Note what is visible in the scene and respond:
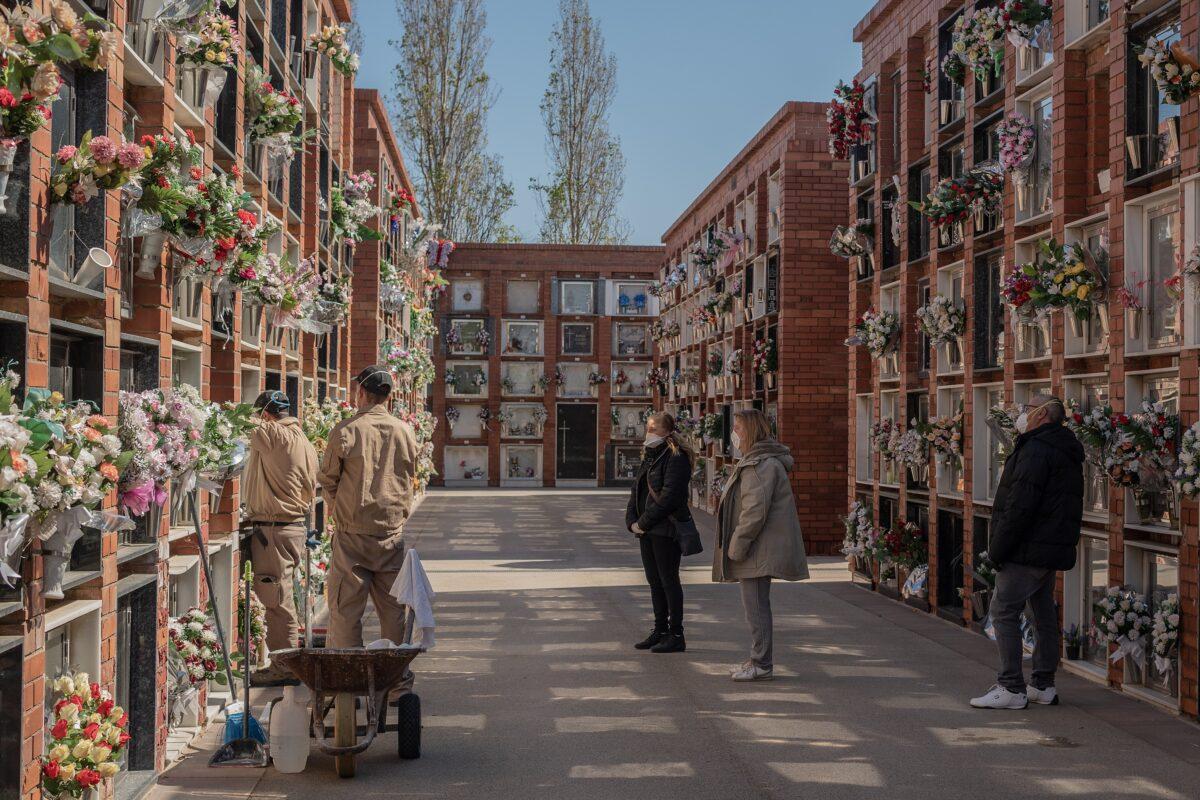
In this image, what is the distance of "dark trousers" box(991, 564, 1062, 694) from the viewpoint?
743cm

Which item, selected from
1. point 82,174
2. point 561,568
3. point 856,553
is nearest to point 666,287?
point 561,568

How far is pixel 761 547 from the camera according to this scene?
8141mm

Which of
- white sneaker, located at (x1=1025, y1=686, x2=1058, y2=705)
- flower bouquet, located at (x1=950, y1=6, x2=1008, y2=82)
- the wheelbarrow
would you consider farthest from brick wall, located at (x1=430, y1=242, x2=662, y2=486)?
the wheelbarrow

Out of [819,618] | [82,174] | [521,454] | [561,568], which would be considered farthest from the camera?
[521,454]

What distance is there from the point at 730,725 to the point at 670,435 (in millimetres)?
2861

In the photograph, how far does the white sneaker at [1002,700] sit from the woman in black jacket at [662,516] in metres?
2.35

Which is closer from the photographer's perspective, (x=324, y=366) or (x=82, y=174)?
(x=82, y=174)

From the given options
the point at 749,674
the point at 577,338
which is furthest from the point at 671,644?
the point at 577,338

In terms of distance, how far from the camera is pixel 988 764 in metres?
6.15

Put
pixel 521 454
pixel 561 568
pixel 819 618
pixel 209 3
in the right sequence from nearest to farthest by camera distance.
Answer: pixel 209 3, pixel 819 618, pixel 561 568, pixel 521 454

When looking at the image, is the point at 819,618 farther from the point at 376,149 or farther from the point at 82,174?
the point at 376,149

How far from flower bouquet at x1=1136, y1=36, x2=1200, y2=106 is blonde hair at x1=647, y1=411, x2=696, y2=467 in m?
3.81

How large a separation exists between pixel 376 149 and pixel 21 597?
16.7m

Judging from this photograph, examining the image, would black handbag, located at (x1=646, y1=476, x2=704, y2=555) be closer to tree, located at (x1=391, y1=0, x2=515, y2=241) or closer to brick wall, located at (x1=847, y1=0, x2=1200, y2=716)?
brick wall, located at (x1=847, y1=0, x2=1200, y2=716)
